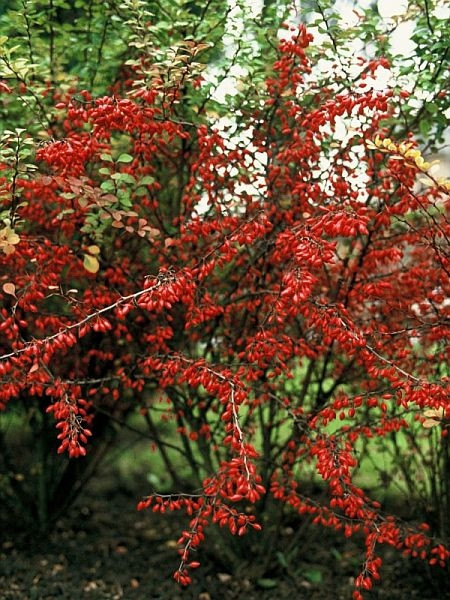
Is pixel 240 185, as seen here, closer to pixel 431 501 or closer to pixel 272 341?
pixel 272 341

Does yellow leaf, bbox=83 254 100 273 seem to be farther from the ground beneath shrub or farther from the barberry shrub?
the ground beneath shrub

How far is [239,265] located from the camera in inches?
135

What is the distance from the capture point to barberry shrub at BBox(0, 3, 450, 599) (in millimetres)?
2529

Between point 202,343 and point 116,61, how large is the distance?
54.5 inches

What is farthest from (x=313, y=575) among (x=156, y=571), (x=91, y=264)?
(x=91, y=264)

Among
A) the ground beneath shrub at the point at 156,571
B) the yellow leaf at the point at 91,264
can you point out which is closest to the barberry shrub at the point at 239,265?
the yellow leaf at the point at 91,264

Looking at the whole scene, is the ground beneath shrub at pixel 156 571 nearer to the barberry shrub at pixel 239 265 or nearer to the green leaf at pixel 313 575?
the green leaf at pixel 313 575

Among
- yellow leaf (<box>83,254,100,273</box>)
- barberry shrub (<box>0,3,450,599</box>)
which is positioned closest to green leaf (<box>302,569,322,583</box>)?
barberry shrub (<box>0,3,450,599</box>)

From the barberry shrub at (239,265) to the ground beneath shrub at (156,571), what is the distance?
0.78 feet

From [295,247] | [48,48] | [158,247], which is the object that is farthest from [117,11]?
[295,247]

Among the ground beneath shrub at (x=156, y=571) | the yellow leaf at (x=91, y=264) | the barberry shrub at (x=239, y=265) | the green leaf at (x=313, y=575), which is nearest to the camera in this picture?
the barberry shrub at (x=239, y=265)

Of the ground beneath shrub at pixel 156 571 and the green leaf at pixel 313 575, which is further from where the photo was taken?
the green leaf at pixel 313 575

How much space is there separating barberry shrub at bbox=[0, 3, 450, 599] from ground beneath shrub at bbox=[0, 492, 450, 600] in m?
0.24

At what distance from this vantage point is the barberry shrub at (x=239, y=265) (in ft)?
8.30
